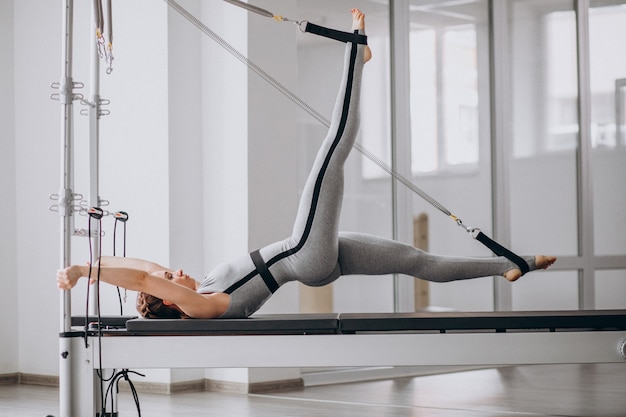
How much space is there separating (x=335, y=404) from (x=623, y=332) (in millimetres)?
1701

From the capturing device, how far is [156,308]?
10.9 feet

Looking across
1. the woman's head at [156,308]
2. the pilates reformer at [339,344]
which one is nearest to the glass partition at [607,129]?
the pilates reformer at [339,344]

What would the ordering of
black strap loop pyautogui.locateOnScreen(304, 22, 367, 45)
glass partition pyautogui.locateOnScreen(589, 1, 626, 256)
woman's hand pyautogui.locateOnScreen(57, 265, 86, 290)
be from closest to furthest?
woman's hand pyautogui.locateOnScreen(57, 265, 86, 290)
black strap loop pyautogui.locateOnScreen(304, 22, 367, 45)
glass partition pyautogui.locateOnScreen(589, 1, 626, 256)

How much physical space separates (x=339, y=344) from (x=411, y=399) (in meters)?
1.65

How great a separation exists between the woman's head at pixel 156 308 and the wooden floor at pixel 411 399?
0.87 meters

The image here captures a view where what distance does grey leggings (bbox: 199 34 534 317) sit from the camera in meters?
3.31

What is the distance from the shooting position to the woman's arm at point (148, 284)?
9.78ft

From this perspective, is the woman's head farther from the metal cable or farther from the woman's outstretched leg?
the metal cable

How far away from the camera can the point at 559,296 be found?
5.96 metres

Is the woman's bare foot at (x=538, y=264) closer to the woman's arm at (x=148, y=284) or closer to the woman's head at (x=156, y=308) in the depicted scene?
the woman's arm at (x=148, y=284)

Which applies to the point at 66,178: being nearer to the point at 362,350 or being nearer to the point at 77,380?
the point at 77,380

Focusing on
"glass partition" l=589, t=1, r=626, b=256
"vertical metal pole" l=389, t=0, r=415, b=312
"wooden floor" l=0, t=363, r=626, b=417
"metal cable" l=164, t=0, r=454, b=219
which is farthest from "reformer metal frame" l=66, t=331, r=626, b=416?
"glass partition" l=589, t=1, r=626, b=256

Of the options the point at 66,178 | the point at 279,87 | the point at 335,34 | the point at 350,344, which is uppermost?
the point at 335,34

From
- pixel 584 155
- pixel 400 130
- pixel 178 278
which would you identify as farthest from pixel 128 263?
pixel 584 155
